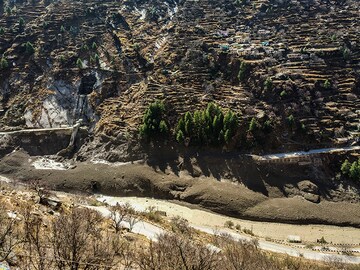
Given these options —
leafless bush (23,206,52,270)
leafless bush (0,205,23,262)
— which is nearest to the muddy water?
leafless bush (23,206,52,270)

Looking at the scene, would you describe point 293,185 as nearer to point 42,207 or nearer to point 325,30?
point 42,207

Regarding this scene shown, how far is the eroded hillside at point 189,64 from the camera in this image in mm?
61438

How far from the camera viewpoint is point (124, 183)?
5469cm

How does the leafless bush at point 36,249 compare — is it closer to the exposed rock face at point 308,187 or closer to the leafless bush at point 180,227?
the leafless bush at point 180,227

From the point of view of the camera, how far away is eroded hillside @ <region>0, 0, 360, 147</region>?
61438mm

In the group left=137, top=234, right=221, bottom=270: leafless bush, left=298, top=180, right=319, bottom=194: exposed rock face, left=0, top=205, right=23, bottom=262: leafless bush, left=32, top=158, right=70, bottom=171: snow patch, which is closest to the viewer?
left=0, top=205, right=23, bottom=262: leafless bush

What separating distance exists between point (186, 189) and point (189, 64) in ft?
106

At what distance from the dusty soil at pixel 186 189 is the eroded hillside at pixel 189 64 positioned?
10.3m

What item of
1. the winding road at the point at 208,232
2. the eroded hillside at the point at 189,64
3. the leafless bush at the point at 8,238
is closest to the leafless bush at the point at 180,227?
the winding road at the point at 208,232

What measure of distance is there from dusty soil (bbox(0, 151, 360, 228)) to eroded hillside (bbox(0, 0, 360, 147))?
10.3m

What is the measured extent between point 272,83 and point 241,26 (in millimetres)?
27021

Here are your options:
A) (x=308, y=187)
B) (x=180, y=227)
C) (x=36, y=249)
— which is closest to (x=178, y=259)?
(x=36, y=249)

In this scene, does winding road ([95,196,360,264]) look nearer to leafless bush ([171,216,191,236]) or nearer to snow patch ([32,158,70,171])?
leafless bush ([171,216,191,236])

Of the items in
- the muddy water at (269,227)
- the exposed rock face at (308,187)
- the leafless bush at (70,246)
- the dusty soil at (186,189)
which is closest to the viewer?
the leafless bush at (70,246)
